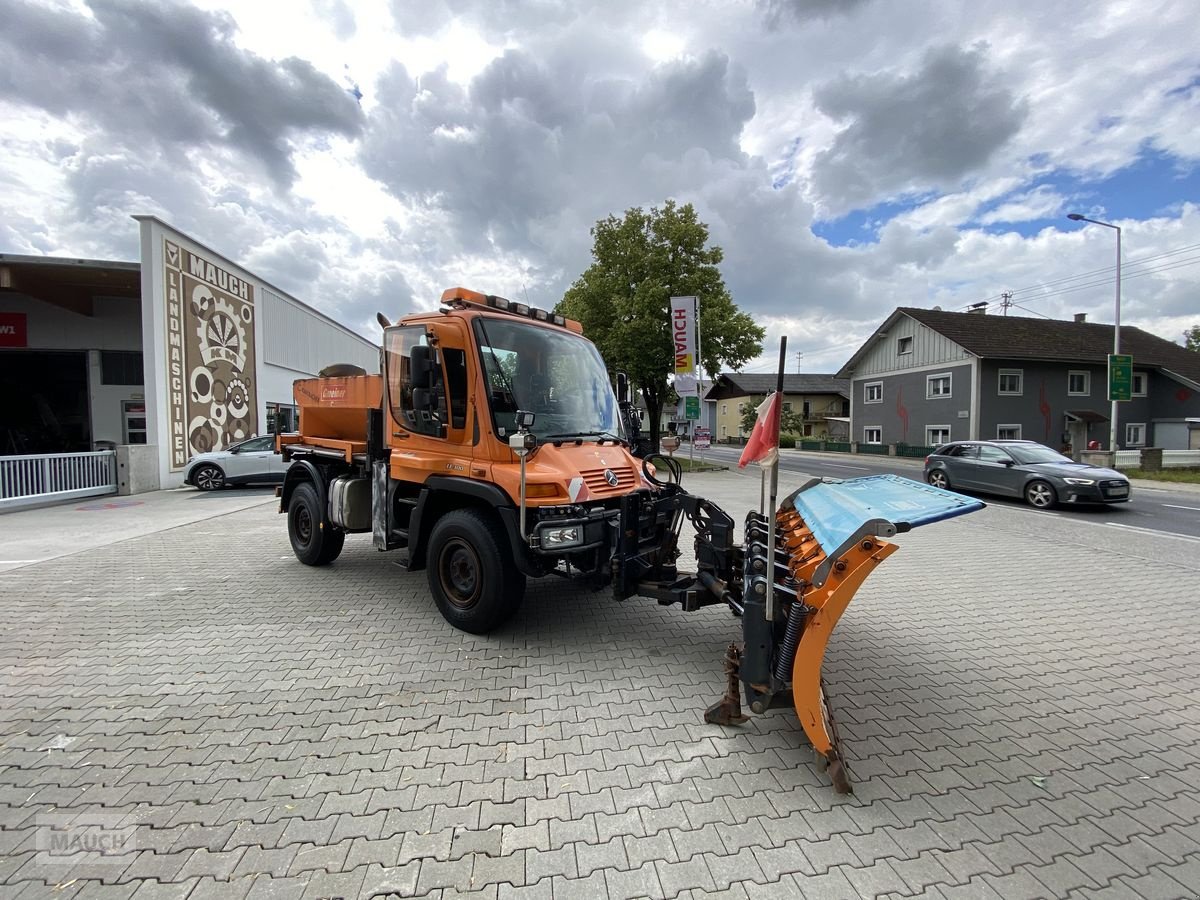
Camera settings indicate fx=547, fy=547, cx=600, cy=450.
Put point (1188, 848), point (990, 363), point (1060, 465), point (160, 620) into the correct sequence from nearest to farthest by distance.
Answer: point (1188, 848) → point (160, 620) → point (1060, 465) → point (990, 363)

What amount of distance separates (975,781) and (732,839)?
1319 millimetres

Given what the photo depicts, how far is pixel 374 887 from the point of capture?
1.97m

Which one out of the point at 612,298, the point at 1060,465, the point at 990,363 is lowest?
the point at 1060,465

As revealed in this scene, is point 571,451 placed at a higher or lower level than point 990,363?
lower

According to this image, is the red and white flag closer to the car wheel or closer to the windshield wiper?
the windshield wiper

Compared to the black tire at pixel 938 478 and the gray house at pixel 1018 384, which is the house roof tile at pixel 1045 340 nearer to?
the gray house at pixel 1018 384

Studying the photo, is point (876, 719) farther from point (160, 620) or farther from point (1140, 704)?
point (160, 620)

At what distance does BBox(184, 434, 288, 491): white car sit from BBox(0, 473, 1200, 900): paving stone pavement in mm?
10202

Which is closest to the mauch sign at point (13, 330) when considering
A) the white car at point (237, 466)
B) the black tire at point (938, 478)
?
the white car at point (237, 466)

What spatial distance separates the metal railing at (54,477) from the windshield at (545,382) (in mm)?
12534

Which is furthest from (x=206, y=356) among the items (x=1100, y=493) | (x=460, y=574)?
(x=1100, y=493)

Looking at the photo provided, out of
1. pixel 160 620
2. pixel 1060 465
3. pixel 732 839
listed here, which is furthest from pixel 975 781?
pixel 1060 465

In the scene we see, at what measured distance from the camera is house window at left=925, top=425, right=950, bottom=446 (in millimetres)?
29562

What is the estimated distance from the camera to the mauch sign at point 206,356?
47.2 ft
